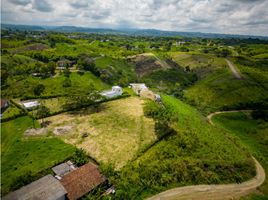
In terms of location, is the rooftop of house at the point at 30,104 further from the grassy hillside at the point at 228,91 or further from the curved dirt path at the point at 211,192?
the grassy hillside at the point at 228,91

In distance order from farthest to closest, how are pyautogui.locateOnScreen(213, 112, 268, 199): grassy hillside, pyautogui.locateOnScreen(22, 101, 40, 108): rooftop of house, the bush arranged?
1. the bush
2. pyautogui.locateOnScreen(22, 101, 40, 108): rooftop of house
3. pyautogui.locateOnScreen(213, 112, 268, 199): grassy hillside

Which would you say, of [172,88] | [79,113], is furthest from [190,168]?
[172,88]

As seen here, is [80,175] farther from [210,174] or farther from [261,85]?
[261,85]

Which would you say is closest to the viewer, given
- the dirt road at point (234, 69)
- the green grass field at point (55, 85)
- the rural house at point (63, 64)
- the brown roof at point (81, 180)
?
the brown roof at point (81, 180)

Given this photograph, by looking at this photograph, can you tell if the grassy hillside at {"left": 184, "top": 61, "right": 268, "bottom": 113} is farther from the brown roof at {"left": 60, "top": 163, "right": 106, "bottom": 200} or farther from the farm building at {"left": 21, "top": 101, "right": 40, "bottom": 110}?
the farm building at {"left": 21, "top": 101, "right": 40, "bottom": 110}

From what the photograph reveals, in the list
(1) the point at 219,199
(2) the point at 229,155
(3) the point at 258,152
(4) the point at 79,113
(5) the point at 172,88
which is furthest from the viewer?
(5) the point at 172,88

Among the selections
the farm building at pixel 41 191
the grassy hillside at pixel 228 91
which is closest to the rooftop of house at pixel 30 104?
the farm building at pixel 41 191

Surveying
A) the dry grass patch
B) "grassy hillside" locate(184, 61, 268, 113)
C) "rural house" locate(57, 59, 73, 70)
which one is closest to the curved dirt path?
the dry grass patch
